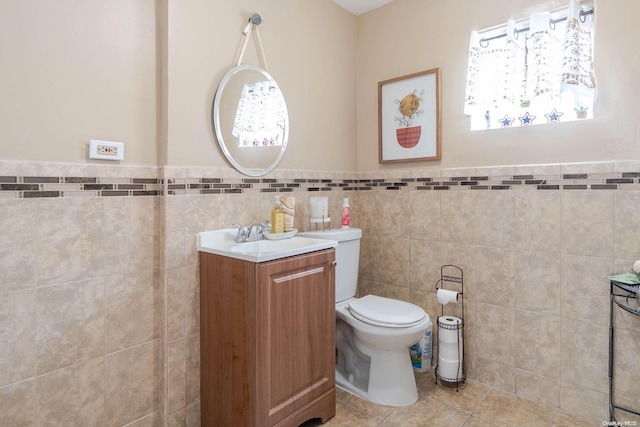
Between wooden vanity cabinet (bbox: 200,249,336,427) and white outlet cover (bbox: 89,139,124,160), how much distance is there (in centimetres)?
58

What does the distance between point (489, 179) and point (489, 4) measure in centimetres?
101

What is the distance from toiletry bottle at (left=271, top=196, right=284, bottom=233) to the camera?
1967 millimetres

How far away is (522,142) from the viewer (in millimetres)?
1989

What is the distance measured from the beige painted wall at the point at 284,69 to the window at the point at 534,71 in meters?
0.88

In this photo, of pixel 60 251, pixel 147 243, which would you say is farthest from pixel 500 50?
pixel 60 251

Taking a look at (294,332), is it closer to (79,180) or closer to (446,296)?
(446,296)

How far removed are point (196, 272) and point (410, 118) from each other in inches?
65.5

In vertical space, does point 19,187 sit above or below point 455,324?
above

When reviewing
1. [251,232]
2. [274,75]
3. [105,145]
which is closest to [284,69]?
[274,75]

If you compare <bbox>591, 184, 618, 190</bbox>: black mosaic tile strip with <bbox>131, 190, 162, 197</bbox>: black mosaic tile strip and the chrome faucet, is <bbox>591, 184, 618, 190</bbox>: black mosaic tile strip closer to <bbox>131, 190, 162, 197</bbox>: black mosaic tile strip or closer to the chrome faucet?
the chrome faucet

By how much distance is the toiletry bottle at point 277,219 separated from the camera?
77.4 inches

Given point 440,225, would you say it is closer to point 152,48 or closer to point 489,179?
point 489,179

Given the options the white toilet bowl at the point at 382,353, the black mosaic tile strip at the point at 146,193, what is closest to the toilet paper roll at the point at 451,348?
the white toilet bowl at the point at 382,353

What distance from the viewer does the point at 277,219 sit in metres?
1.97
